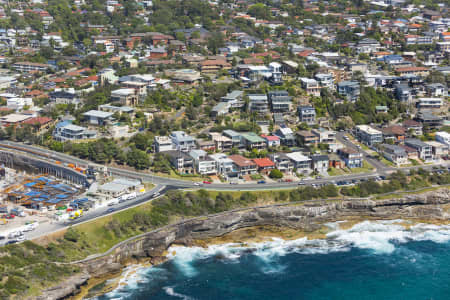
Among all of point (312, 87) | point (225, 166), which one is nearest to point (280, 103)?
point (312, 87)

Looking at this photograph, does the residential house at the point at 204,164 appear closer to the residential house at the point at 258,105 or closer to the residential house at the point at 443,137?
the residential house at the point at 258,105

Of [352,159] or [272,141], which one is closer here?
[352,159]

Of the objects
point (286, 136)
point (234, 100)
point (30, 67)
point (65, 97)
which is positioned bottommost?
point (286, 136)

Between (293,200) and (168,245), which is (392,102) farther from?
(168,245)

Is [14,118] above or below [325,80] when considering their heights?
below

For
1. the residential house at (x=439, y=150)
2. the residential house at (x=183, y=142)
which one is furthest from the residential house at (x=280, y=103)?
the residential house at (x=439, y=150)

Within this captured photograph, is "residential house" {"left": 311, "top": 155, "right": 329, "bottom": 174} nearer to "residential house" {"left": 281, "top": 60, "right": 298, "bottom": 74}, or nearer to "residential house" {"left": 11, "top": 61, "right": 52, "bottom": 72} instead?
"residential house" {"left": 281, "top": 60, "right": 298, "bottom": 74}

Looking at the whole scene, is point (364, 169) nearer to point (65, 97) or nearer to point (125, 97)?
point (125, 97)

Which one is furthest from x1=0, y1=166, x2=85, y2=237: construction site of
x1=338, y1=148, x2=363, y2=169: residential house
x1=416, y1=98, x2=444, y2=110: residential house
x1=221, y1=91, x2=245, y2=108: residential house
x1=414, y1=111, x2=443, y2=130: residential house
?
x1=416, y1=98, x2=444, y2=110: residential house
